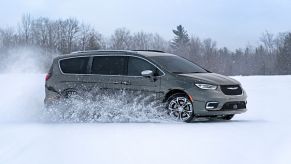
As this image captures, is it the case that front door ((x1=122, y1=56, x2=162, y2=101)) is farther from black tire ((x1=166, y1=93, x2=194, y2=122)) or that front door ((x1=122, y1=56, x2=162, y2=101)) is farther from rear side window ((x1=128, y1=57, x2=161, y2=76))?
black tire ((x1=166, y1=93, x2=194, y2=122))

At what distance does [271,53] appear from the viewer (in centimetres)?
13312

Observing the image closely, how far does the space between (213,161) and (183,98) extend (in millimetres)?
4203

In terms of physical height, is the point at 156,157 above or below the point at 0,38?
below

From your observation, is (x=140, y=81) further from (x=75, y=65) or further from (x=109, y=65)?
(x=75, y=65)

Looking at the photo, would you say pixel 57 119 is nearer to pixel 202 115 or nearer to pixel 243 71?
pixel 202 115

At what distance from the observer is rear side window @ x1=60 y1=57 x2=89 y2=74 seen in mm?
10688

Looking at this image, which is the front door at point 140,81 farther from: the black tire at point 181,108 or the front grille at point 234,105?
the front grille at point 234,105

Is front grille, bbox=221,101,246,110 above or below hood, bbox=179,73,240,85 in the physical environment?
below

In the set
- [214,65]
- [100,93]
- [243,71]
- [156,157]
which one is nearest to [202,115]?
[100,93]

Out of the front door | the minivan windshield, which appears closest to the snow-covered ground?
the front door

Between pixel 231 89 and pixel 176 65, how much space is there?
136 centimetres

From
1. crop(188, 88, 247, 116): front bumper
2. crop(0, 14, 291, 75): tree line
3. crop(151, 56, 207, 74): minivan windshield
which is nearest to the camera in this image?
crop(188, 88, 247, 116): front bumper

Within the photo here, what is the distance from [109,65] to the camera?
10.3m

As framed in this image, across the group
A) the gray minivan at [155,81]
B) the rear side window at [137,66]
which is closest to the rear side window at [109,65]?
the gray minivan at [155,81]
